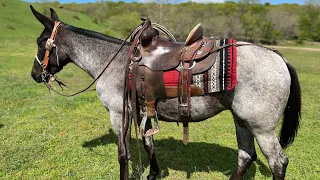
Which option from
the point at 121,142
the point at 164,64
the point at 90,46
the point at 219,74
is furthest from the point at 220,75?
the point at 90,46

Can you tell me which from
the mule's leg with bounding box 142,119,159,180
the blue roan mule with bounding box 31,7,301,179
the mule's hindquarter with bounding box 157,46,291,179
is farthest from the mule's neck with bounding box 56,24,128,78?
the mule's leg with bounding box 142,119,159,180

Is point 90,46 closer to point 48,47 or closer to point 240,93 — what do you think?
point 48,47

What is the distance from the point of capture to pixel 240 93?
2.81 meters

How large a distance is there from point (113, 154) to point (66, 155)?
0.84 meters

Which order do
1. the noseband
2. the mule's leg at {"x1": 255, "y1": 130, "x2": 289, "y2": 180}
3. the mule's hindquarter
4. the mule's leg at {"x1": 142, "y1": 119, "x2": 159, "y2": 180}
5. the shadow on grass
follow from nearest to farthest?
1. the mule's hindquarter
2. the mule's leg at {"x1": 255, "y1": 130, "x2": 289, "y2": 180}
3. the noseband
4. the mule's leg at {"x1": 142, "y1": 119, "x2": 159, "y2": 180}
5. the shadow on grass

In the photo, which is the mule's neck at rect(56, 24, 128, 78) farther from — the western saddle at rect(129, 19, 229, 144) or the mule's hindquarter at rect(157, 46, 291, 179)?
the mule's hindquarter at rect(157, 46, 291, 179)

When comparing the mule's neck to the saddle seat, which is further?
the mule's neck

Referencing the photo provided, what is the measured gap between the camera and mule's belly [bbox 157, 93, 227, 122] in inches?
117

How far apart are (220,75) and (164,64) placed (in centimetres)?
62

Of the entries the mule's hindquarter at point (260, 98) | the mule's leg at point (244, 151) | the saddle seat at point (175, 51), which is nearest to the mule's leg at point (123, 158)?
the mule's hindquarter at point (260, 98)

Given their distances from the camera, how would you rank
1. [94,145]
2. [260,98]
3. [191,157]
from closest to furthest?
1. [260,98]
2. [191,157]
3. [94,145]

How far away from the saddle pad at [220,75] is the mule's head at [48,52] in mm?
1698

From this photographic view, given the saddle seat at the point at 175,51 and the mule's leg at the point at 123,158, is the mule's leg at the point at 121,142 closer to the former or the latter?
the mule's leg at the point at 123,158

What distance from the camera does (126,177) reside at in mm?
3559
